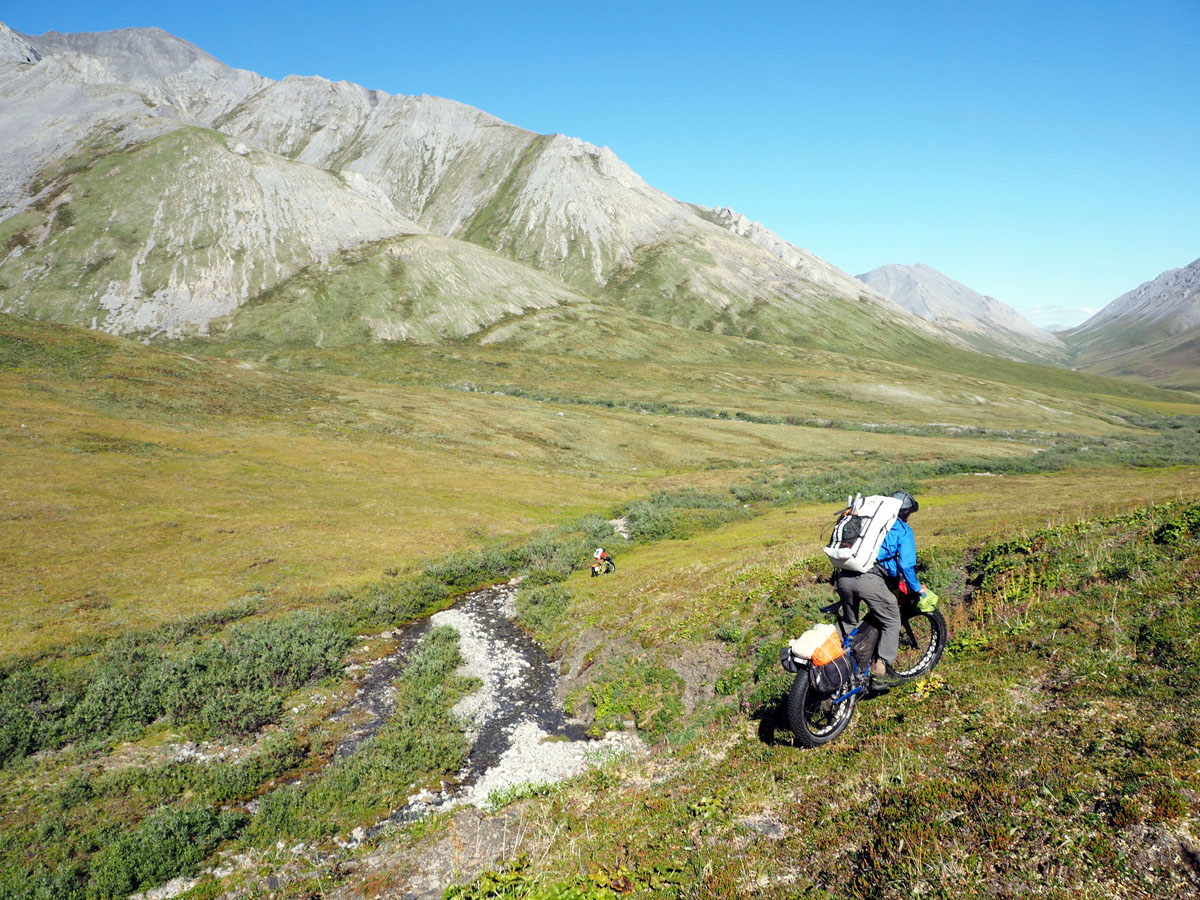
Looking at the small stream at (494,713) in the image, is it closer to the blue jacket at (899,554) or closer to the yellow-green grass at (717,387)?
the blue jacket at (899,554)

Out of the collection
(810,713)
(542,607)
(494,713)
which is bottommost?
(494,713)

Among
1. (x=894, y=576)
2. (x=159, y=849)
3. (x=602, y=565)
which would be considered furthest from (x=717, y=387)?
(x=159, y=849)

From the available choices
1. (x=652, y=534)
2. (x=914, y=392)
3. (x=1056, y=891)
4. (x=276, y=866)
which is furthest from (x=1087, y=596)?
(x=914, y=392)

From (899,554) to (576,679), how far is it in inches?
671

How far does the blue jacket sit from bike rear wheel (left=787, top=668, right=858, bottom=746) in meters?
2.65

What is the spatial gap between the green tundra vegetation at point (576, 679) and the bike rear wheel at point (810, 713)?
406 millimetres

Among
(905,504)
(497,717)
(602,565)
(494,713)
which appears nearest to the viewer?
(905,504)

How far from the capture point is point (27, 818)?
53.4ft

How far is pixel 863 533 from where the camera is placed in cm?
1142

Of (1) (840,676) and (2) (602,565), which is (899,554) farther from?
(2) (602,565)

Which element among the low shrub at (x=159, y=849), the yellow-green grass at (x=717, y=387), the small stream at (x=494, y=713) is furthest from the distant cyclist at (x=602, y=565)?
the yellow-green grass at (x=717, y=387)

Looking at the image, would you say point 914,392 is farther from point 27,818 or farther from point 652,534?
point 27,818

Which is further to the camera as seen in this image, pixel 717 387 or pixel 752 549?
pixel 717 387

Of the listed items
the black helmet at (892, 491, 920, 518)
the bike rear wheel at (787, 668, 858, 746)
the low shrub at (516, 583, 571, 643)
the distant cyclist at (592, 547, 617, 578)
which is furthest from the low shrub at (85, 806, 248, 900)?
the distant cyclist at (592, 547, 617, 578)
